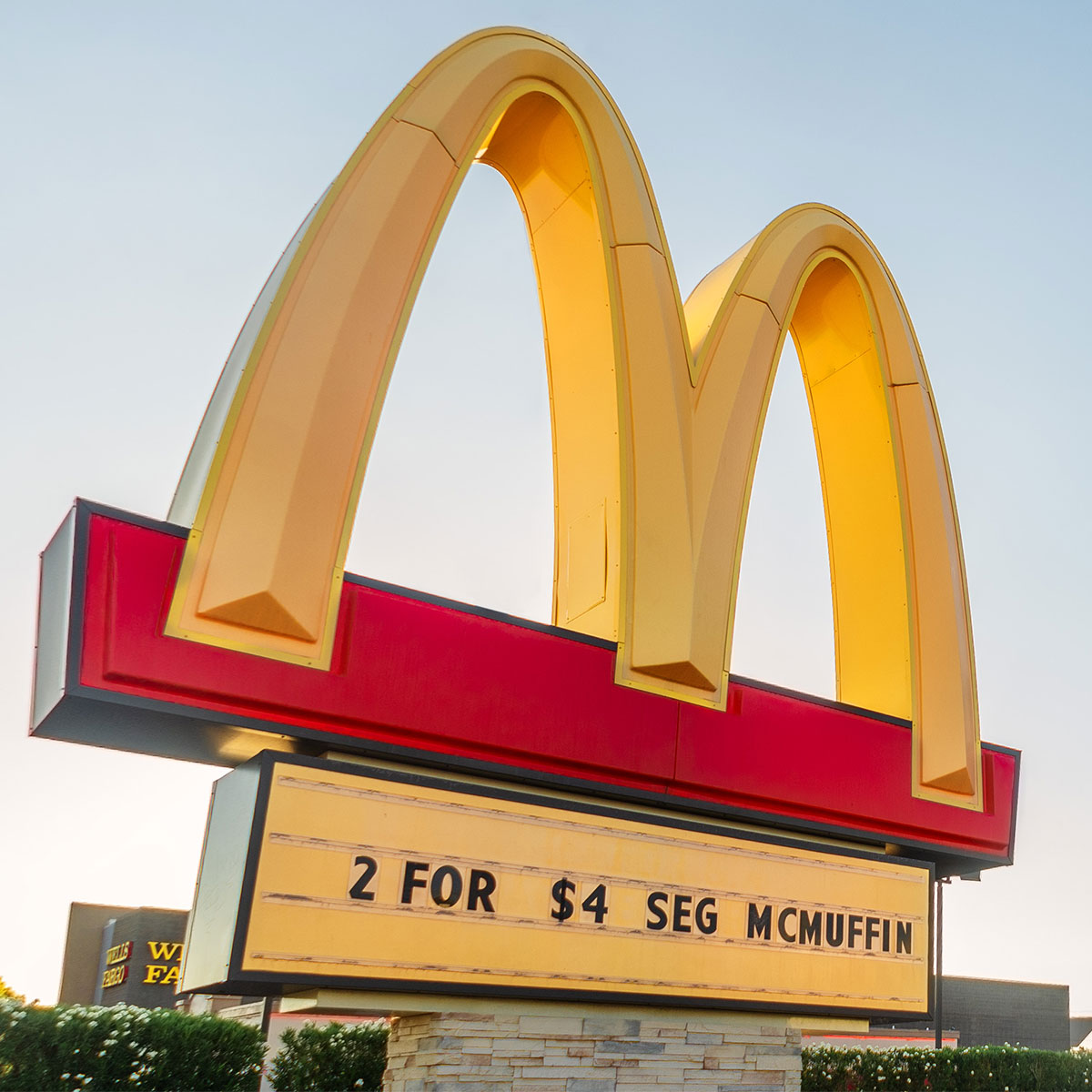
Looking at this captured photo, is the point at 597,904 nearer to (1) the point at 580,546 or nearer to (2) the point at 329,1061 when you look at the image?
(1) the point at 580,546

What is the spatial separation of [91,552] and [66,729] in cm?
131

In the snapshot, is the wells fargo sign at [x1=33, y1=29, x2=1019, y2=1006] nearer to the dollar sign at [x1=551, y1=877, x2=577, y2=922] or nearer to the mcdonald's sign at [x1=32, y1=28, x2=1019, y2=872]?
the mcdonald's sign at [x1=32, y1=28, x2=1019, y2=872]

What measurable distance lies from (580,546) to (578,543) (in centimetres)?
4

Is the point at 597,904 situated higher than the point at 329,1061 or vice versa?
the point at 597,904

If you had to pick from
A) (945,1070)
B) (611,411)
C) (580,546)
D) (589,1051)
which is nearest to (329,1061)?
(589,1051)

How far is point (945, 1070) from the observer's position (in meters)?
15.7

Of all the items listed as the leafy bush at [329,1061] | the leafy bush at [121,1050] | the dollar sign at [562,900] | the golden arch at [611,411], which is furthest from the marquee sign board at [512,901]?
the leafy bush at [329,1061]

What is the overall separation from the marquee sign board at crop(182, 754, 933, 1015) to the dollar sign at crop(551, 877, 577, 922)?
11mm

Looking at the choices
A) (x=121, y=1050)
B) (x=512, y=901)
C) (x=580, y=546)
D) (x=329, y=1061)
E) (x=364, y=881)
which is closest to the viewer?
(x=364, y=881)

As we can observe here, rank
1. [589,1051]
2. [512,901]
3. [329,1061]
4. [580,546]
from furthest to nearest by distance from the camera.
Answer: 1. [329,1061]
2. [580,546]
3. [589,1051]
4. [512,901]

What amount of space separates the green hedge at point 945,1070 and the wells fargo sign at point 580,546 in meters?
4.30

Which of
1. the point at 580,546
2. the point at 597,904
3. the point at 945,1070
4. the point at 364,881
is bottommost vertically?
the point at 945,1070

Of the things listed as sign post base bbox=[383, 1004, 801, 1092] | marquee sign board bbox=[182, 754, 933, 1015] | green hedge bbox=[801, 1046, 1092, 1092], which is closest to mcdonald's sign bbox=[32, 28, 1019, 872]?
marquee sign board bbox=[182, 754, 933, 1015]

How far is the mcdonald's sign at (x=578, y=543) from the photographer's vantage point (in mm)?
Answer: 7828
